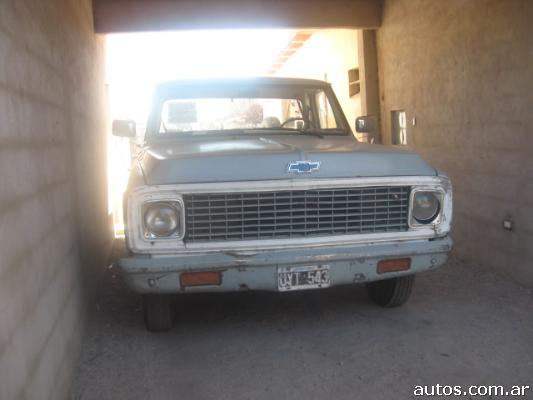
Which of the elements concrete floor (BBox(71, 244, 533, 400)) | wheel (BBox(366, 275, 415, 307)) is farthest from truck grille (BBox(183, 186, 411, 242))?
concrete floor (BBox(71, 244, 533, 400))

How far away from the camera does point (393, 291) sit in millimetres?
4250

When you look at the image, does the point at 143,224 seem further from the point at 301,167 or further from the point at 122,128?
the point at 122,128

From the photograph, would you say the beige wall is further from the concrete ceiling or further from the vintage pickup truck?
the vintage pickup truck

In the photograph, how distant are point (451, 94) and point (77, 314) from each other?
14.3 feet

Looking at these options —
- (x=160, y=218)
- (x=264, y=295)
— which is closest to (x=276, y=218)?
(x=160, y=218)

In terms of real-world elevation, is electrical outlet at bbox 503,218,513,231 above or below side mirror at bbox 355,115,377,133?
below

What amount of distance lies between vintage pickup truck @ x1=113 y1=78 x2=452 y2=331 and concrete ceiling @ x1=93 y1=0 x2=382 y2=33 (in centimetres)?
404

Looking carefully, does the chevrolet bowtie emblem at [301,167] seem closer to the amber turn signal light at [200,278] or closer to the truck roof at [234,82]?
the amber turn signal light at [200,278]

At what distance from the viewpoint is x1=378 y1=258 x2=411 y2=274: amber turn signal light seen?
11.8 feet

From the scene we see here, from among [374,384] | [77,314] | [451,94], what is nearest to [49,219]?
[77,314]

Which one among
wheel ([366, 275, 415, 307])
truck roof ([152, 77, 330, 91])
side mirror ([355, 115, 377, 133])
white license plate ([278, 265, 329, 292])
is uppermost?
truck roof ([152, 77, 330, 91])

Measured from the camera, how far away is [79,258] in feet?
13.0

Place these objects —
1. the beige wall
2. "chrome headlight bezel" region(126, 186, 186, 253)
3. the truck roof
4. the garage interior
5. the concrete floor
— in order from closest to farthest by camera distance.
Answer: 1. the garage interior
2. the concrete floor
3. "chrome headlight bezel" region(126, 186, 186, 253)
4. the truck roof
5. the beige wall

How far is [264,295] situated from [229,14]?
434 cm
